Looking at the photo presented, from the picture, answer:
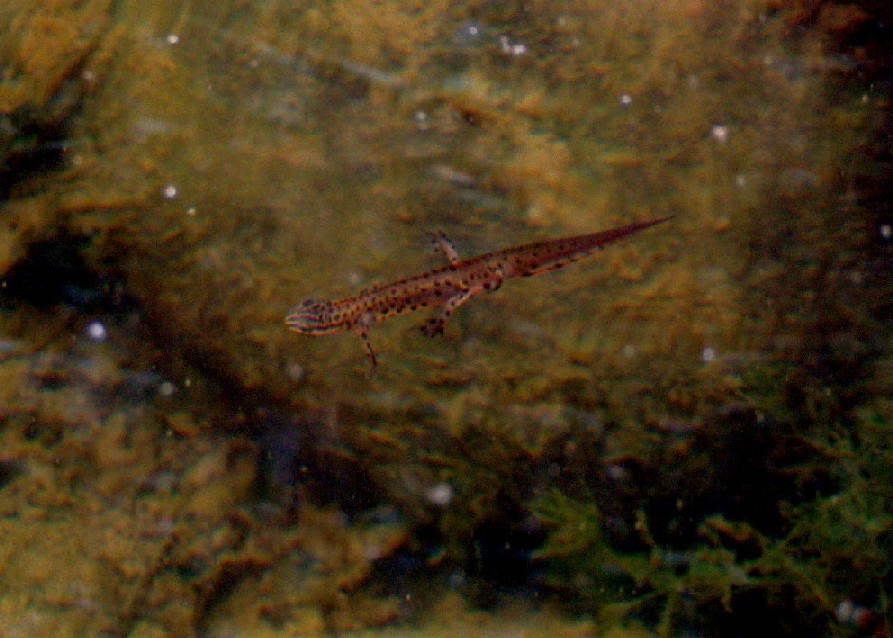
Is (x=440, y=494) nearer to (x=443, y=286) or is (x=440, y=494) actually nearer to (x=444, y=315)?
(x=444, y=315)

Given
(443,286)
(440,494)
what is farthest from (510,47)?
(440,494)

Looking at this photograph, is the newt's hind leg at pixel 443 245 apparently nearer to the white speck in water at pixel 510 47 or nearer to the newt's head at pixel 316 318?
the newt's head at pixel 316 318

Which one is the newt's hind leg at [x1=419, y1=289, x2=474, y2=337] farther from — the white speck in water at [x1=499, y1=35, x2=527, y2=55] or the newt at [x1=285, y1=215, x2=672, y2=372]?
the white speck in water at [x1=499, y1=35, x2=527, y2=55]

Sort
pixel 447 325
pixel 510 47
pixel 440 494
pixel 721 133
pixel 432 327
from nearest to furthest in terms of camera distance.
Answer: pixel 721 133 < pixel 432 327 < pixel 510 47 < pixel 447 325 < pixel 440 494

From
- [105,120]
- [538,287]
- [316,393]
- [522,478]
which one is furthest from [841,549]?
[105,120]

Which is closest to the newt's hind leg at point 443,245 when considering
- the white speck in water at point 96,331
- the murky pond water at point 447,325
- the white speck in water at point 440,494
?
the murky pond water at point 447,325
